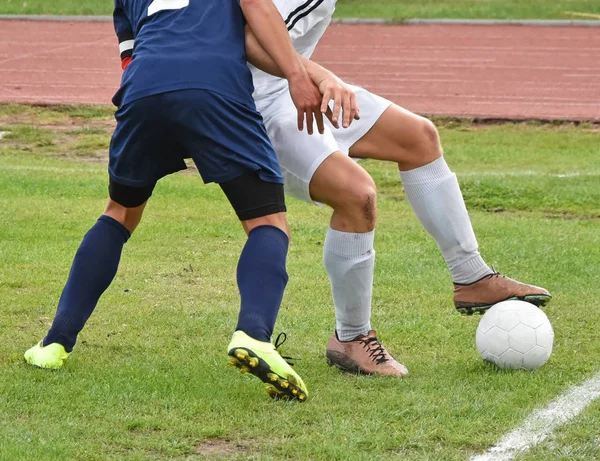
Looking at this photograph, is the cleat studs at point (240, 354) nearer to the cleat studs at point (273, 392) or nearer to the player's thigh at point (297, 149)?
the cleat studs at point (273, 392)

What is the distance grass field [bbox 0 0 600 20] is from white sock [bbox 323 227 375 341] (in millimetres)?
19862

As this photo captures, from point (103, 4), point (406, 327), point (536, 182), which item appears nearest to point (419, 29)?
point (103, 4)

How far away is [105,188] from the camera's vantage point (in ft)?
29.8

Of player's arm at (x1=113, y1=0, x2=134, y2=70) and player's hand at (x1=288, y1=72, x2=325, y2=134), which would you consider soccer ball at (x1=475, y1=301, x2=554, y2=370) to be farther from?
player's arm at (x1=113, y1=0, x2=134, y2=70)

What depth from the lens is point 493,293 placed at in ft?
16.2

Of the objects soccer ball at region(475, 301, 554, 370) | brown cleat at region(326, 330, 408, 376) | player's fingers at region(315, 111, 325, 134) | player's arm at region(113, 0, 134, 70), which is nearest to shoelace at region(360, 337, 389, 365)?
brown cleat at region(326, 330, 408, 376)

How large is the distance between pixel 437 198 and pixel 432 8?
69.5 ft

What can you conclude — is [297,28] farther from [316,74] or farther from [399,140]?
[399,140]

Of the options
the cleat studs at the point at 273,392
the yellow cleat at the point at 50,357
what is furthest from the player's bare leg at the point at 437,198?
the yellow cleat at the point at 50,357

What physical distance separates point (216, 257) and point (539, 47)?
14.5m

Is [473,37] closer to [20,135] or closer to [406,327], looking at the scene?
[20,135]


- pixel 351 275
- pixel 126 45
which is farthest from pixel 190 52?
pixel 351 275

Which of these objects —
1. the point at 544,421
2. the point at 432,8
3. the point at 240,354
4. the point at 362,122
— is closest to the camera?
the point at 240,354

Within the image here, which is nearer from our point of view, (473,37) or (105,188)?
(105,188)
